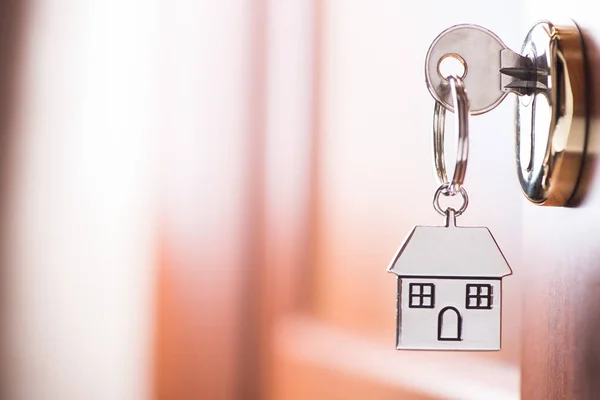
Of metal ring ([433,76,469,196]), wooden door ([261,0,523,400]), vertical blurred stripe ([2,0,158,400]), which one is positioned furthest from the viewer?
vertical blurred stripe ([2,0,158,400])

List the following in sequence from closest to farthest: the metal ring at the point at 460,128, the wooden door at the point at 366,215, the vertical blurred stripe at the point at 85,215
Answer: the metal ring at the point at 460,128
the wooden door at the point at 366,215
the vertical blurred stripe at the point at 85,215

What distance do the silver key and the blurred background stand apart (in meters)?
0.53

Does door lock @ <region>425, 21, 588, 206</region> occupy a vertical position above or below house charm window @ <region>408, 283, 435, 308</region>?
above

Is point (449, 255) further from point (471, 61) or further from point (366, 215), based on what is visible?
point (366, 215)

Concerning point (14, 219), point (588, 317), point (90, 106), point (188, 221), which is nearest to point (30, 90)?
point (90, 106)

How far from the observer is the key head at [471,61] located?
0.39m

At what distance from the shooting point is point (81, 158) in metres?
1.00

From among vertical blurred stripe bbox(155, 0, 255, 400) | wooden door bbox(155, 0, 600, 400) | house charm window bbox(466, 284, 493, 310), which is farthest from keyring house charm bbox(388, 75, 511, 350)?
vertical blurred stripe bbox(155, 0, 255, 400)

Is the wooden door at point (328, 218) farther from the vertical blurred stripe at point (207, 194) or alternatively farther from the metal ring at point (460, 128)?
the metal ring at point (460, 128)

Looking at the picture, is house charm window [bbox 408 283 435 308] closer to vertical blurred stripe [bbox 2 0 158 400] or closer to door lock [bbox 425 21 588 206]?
door lock [bbox 425 21 588 206]

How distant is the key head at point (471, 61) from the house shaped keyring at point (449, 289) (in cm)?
9

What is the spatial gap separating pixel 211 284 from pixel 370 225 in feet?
0.92

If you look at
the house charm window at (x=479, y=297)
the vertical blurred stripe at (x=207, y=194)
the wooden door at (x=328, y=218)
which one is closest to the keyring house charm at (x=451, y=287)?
the house charm window at (x=479, y=297)

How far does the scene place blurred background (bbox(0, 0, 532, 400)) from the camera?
937mm
